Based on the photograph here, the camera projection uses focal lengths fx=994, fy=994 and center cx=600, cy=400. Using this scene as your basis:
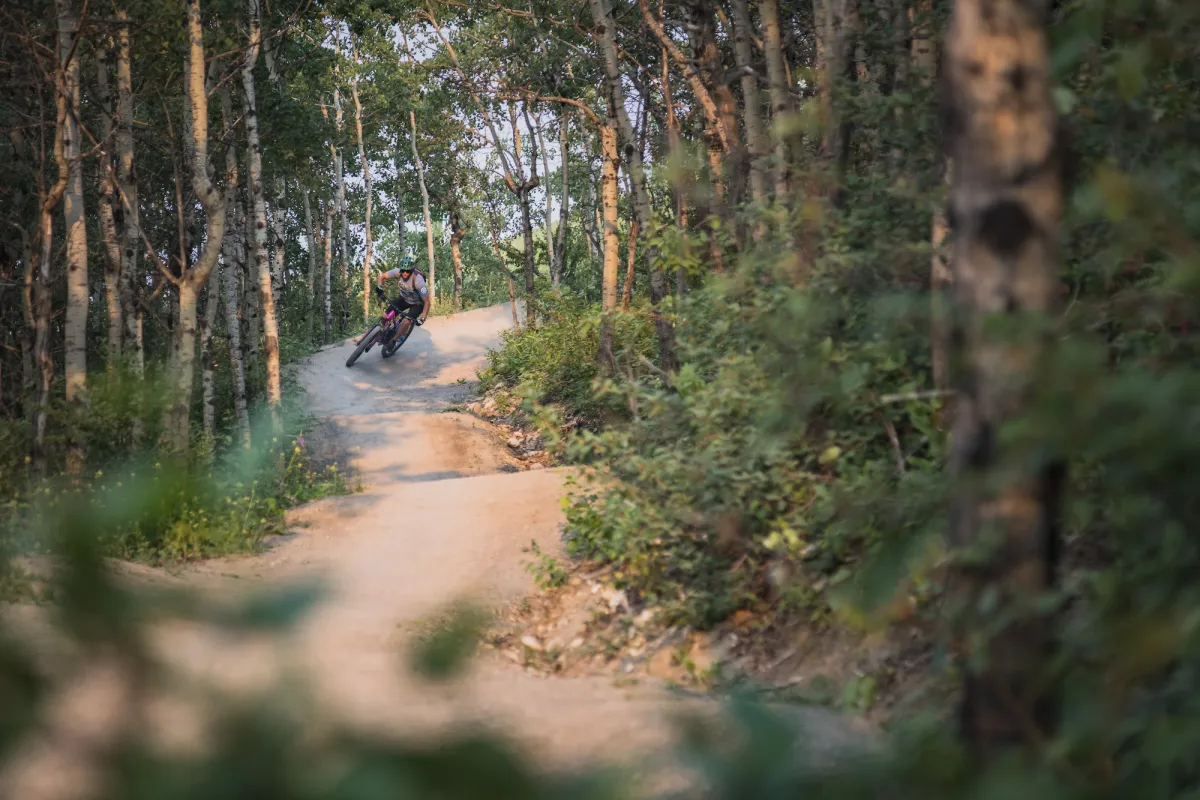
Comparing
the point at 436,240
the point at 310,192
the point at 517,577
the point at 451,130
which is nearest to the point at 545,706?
the point at 517,577

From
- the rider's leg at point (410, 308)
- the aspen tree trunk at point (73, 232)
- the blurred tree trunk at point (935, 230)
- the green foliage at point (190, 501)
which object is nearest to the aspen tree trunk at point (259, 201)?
the green foliage at point (190, 501)

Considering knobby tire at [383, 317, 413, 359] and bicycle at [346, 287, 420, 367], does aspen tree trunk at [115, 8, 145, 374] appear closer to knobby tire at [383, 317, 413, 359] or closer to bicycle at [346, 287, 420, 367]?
bicycle at [346, 287, 420, 367]

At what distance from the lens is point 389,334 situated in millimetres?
22672

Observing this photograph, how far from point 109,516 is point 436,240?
6561cm

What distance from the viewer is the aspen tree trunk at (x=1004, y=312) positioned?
198 centimetres

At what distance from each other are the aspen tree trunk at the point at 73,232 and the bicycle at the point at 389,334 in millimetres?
11278

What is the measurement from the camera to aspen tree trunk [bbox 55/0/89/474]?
1054cm

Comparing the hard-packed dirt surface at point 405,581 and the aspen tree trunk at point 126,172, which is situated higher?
the aspen tree trunk at point 126,172

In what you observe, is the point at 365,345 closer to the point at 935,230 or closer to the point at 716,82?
the point at 716,82

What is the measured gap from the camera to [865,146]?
33.5ft

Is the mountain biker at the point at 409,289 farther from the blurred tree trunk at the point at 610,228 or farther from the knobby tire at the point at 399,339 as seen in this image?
the blurred tree trunk at the point at 610,228

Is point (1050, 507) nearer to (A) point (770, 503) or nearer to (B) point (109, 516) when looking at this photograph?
(B) point (109, 516)

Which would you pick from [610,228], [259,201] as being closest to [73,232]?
[259,201]

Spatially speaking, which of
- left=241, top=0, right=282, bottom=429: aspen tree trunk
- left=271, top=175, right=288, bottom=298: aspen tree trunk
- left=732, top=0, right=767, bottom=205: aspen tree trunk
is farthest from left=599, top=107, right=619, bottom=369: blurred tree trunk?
left=271, top=175, right=288, bottom=298: aspen tree trunk
